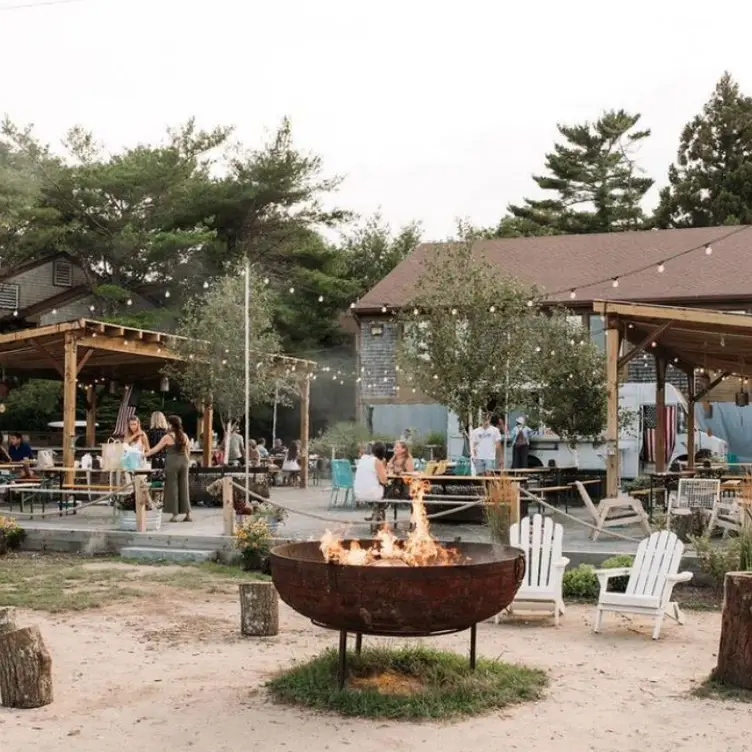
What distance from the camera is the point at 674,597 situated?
9242 mm

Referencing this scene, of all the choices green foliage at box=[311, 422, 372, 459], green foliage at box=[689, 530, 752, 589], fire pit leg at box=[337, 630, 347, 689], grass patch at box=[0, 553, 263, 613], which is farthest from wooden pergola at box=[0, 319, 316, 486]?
fire pit leg at box=[337, 630, 347, 689]

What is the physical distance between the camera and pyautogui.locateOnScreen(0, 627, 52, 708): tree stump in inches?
220

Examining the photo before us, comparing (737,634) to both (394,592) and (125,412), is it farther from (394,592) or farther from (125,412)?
(125,412)

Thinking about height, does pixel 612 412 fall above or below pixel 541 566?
above

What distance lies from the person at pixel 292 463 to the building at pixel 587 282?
4367 mm

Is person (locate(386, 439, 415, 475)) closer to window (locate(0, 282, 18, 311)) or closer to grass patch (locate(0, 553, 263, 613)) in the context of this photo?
grass patch (locate(0, 553, 263, 613))

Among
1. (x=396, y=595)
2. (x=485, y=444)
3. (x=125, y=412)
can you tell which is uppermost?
(x=125, y=412)

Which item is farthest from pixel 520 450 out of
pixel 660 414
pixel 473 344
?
pixel 473 344

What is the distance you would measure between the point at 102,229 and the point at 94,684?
2736 centimetres

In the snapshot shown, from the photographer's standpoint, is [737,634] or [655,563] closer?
[737,634]

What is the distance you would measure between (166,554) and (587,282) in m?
17.1

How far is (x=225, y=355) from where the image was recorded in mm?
19000

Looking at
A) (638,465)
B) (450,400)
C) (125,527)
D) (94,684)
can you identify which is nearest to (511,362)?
(450,400)

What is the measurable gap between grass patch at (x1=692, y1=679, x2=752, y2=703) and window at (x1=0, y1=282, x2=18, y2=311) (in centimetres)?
2892
